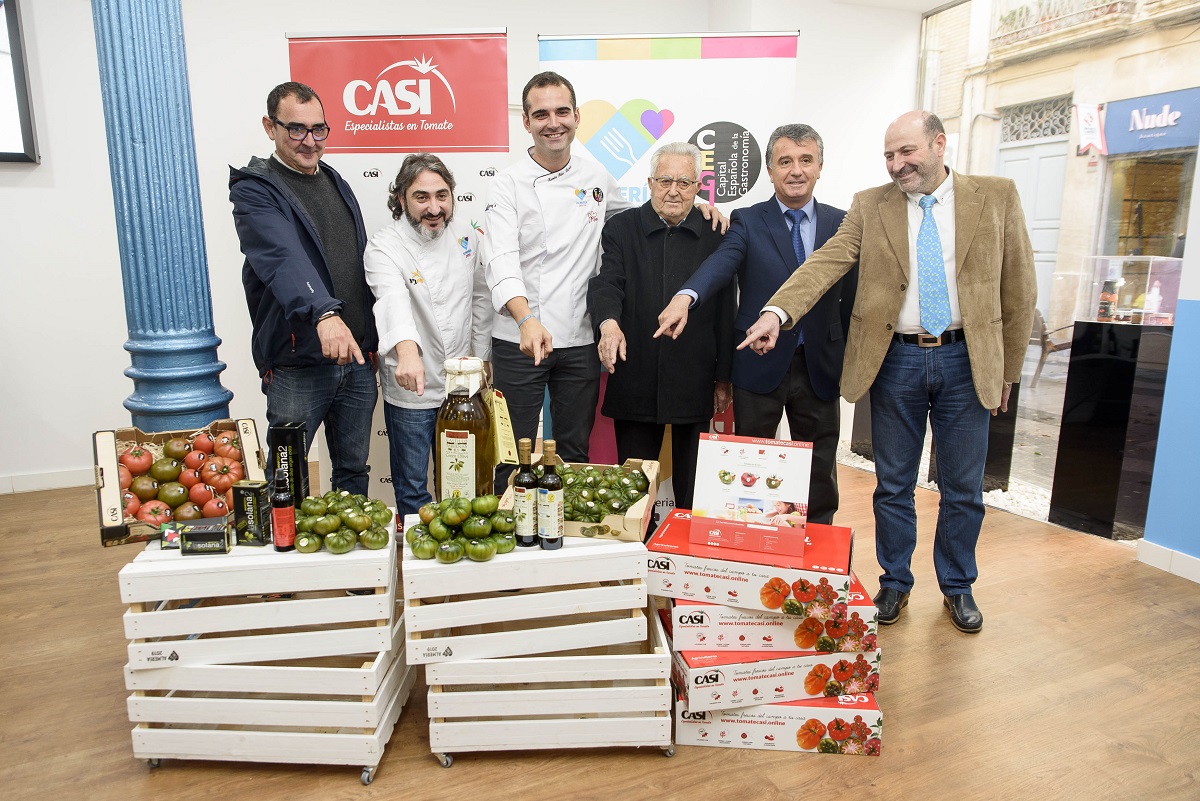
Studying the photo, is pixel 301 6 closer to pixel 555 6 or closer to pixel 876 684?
pixel 555 6

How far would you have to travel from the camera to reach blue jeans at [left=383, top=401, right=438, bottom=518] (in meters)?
2.68

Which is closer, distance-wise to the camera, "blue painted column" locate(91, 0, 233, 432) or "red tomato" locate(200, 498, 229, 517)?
"red tomato" locate(200, 498, 229, 517)

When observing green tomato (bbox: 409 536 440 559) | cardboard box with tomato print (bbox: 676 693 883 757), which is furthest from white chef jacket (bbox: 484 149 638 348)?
cardboard box with tomato print (bbox: 676 693 883 757)

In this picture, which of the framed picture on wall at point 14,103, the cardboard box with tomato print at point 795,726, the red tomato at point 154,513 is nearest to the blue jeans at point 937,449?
the cardboard box with tomato print at point 795,726

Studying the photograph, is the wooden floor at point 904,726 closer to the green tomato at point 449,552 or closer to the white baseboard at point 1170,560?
the white baseboard at point 1170,560

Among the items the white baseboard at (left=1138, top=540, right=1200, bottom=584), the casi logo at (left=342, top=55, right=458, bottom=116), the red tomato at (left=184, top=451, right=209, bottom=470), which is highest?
the casi logo at (left=342, top=55, right=458, bottom=116)

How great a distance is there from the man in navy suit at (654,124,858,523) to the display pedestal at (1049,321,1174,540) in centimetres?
165

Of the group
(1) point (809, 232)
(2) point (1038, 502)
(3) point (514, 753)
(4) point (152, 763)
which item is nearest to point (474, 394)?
(3) point (514, 753)

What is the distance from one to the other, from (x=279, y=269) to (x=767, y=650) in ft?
5.76

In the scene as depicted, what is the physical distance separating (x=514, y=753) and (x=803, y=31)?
190 inches

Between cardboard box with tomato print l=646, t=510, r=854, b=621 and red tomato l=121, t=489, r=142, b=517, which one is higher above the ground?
red tomato l=121, t=489, r=142, b=517

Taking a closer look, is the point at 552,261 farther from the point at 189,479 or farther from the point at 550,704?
the point at 550,704

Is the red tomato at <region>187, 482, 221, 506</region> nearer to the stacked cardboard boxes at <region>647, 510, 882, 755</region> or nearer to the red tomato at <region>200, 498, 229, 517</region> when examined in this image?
the red tomato at <region>200, 498, 229, 517</region>

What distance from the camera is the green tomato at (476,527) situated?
1.85m
